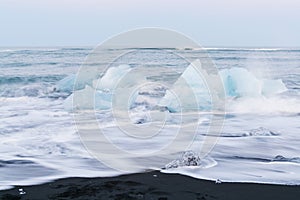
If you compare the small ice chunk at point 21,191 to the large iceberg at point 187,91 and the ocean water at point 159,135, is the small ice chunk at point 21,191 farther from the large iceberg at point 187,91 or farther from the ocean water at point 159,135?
the large iceberg at point 187,91

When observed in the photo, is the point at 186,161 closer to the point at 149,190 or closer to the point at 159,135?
the point at 149,190

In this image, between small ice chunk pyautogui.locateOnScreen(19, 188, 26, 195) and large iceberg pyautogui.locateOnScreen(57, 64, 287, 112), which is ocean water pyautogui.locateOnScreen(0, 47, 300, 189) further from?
small ice chunk pyautogui.locateOnScreen(19, 188, 26, 195)

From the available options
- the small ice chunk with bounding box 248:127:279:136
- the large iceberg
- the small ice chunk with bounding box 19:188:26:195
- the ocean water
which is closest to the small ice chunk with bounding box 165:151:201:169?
the ocean water

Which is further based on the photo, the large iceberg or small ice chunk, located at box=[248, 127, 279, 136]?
the large iceberg

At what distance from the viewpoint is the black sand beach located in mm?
3932

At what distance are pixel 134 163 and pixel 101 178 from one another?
2.37ft

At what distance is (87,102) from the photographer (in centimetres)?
1027

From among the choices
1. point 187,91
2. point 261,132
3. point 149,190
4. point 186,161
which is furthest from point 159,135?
point 187,91

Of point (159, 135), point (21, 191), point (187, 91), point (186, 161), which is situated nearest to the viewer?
point (21, 191)

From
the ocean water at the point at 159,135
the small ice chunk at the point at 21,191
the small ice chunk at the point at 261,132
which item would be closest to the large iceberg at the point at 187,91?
the ocean water at the point at 159,135

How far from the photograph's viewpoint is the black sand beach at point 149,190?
393cm

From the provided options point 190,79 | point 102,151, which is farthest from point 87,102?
point 102,151

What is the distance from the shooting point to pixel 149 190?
4.11 m

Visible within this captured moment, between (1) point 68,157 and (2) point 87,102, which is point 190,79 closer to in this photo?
(2) point 87,102
